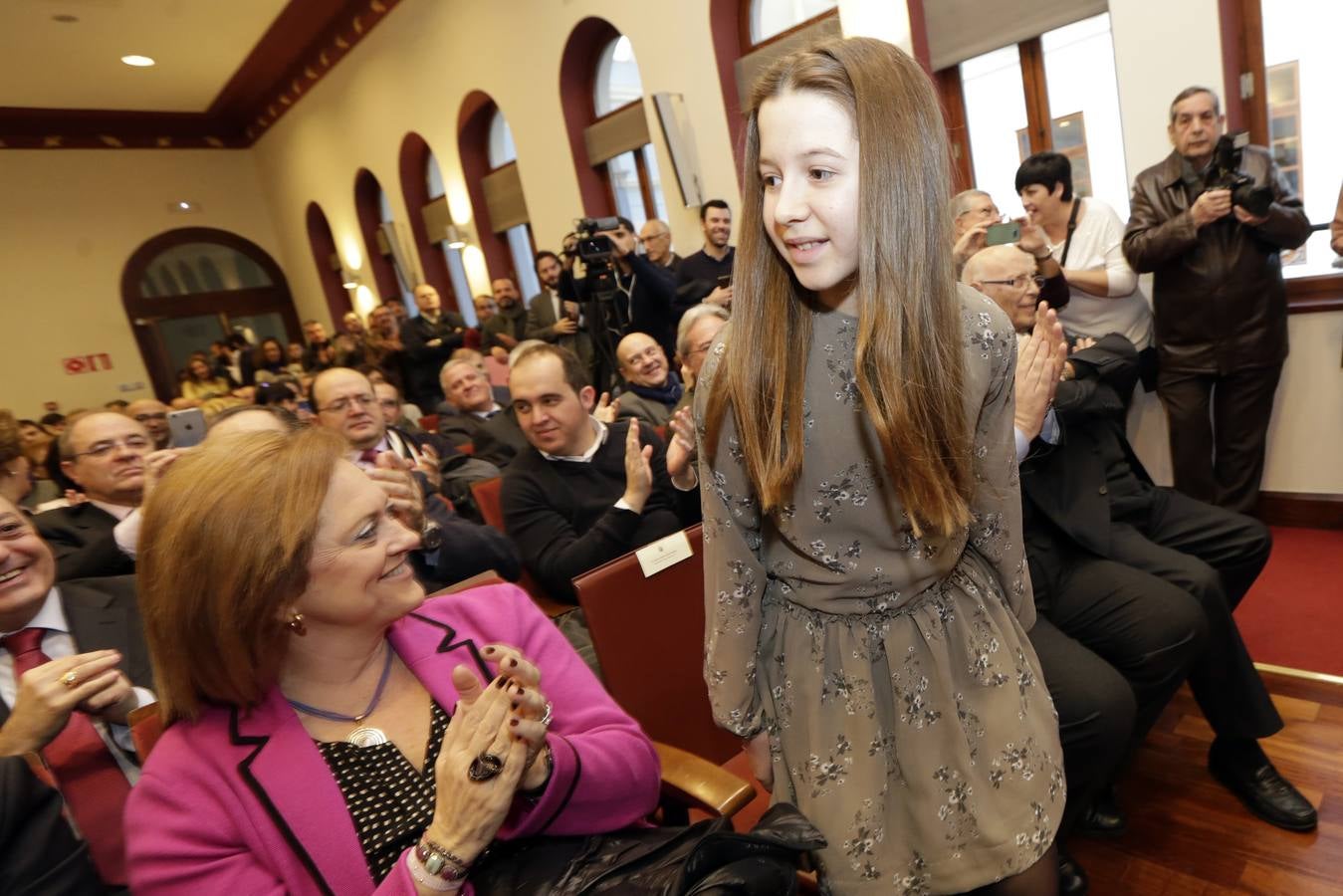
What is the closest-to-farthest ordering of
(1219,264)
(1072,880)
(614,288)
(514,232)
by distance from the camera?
(1072,880) → (1219,264) → (614,288) → (514,232)

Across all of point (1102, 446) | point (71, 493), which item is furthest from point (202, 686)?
point (1102, 446)

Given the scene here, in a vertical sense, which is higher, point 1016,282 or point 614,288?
point 614,288

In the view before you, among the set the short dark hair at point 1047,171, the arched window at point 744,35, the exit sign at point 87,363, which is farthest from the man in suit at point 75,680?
the exit sign at point 87,363

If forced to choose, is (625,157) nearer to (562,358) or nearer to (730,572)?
(562,358)

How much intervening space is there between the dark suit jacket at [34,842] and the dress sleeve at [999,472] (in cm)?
126

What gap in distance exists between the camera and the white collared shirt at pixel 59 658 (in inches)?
50.2

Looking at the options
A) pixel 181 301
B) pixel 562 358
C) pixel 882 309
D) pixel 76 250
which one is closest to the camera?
pixel 882 309

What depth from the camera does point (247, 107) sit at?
10.6 meters

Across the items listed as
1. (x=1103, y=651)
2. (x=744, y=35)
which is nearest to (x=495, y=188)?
(x=744, y=35)

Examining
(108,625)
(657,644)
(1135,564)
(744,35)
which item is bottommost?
(1135,564)

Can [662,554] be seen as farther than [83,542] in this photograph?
No

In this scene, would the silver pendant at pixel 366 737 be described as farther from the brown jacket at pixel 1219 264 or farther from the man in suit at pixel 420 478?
the brown jacket at pixel 1219 264

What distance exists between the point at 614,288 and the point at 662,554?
266cm

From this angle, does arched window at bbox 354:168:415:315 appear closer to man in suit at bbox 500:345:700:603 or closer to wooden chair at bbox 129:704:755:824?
man in suit at bbox 500:345:700:603
